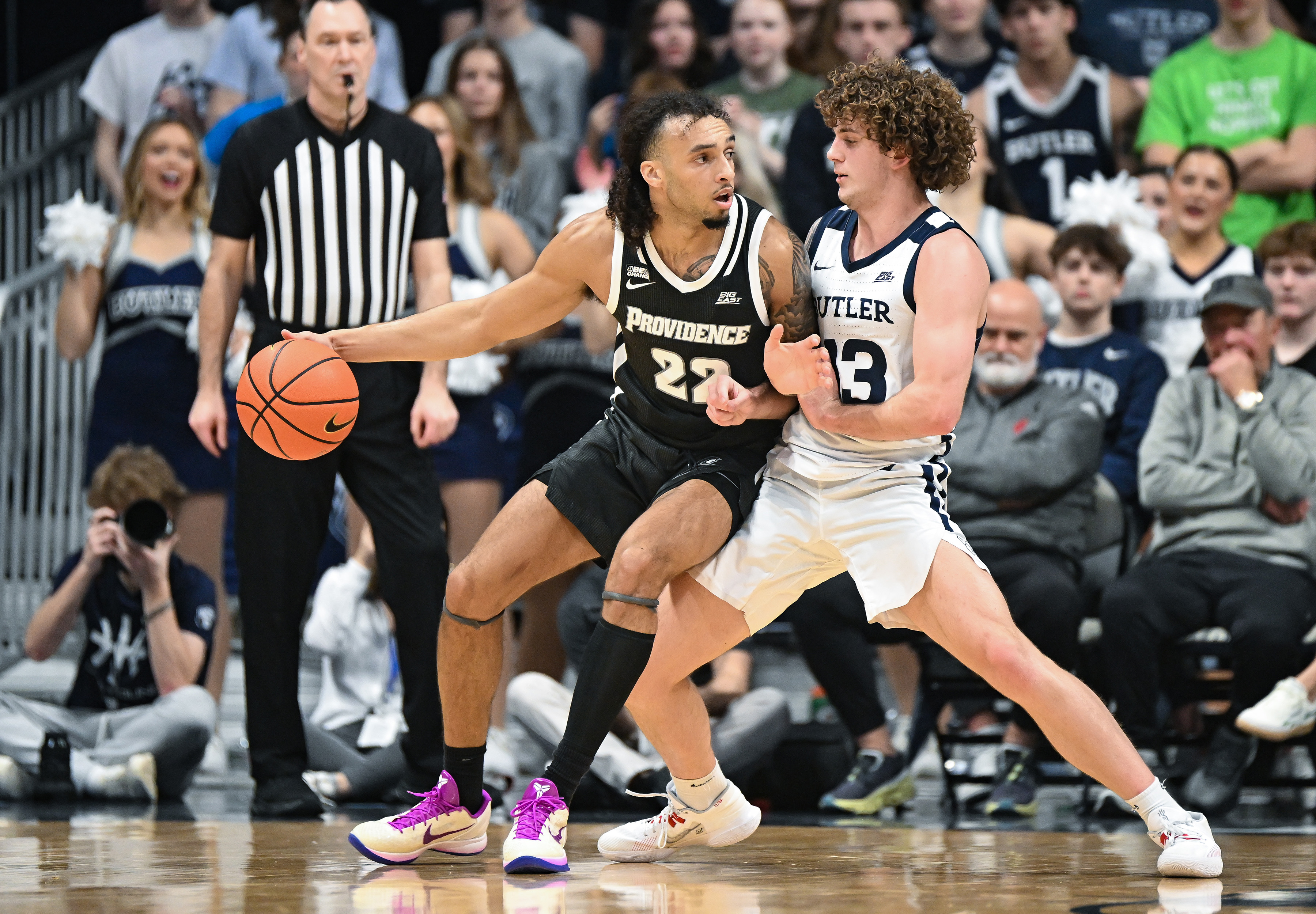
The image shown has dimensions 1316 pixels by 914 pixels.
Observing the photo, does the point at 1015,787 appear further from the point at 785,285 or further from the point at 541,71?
the point at 541,71

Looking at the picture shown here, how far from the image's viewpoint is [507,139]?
7285 millimetres

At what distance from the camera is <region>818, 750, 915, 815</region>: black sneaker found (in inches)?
213

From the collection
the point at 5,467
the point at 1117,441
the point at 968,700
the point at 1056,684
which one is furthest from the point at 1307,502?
the point at 5,467

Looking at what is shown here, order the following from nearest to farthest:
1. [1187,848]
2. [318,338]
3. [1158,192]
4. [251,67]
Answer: [1187,848]
[318,338]
[1158,192]
[251,67]

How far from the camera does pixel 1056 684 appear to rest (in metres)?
3.60

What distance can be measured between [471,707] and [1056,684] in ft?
4.66

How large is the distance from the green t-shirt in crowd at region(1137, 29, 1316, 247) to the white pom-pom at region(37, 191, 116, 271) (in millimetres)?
4563

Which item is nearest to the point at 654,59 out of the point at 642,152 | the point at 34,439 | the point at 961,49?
the point at 961,49

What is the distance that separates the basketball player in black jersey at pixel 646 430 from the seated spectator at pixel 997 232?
2.75 metres

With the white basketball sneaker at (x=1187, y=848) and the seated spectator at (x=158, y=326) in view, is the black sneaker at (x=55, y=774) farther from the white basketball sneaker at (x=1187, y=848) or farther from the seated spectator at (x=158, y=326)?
the white basketball sneaker at (x=1187, y=848)

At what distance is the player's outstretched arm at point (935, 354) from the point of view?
143 inches

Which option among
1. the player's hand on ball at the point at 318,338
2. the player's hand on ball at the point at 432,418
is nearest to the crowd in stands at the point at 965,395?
the player's hand on ball at the point at 432,418

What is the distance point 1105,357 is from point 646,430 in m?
2.87

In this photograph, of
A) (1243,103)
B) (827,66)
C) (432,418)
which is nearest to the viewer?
(432,418)
